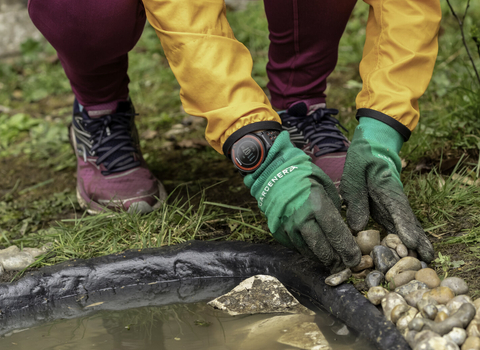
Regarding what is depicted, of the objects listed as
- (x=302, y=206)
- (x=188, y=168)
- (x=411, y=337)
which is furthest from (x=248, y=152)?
(x=188, y=168)

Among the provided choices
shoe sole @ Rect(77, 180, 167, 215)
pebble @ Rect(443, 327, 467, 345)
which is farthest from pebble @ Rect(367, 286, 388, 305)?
shoe sole @ Rect(77, 180, 167, 215)

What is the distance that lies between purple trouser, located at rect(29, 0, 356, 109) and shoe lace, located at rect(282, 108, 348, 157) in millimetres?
92

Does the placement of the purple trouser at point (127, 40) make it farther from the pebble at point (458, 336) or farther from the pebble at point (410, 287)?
the pebble at point (458, 336)

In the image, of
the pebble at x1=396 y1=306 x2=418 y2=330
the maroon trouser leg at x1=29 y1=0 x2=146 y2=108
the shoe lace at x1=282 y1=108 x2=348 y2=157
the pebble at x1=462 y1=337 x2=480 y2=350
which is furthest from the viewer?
the shoe lace at x1=282 y1=108 x2=348 y2=157

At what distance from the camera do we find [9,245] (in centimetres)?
191

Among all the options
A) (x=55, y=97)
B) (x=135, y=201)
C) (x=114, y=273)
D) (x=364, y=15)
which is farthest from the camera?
(x=364, y=15)

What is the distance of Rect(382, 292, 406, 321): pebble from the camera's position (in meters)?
1.23

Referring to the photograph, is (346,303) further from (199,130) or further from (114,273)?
(199,130)

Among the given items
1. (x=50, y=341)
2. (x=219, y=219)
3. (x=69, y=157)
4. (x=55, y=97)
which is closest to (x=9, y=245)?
(x=50, y=341)

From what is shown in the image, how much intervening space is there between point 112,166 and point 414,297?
53.0 inches

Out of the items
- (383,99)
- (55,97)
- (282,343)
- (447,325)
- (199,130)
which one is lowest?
(55,97)

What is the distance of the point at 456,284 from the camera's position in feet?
4.15

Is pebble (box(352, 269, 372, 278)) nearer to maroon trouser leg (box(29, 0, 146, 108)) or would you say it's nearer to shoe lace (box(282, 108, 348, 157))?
shoe lace (box(282, 108, 348, 157))

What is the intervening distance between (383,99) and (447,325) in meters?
0.66
